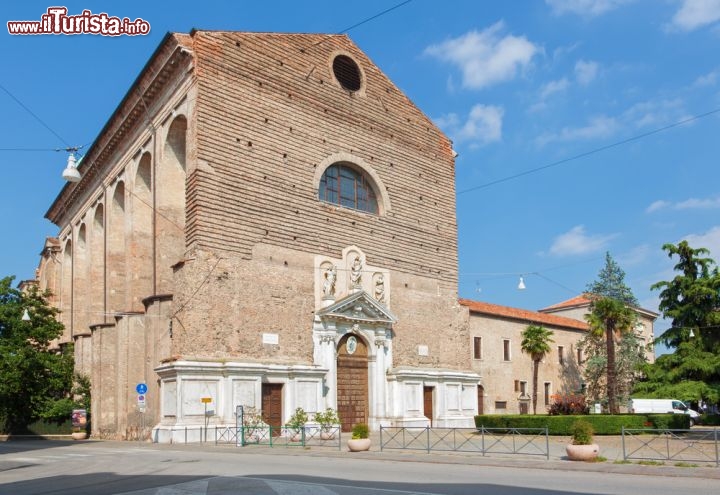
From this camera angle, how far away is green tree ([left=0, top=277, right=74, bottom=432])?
36594 mm

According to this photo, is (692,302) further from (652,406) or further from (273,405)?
(273,405)

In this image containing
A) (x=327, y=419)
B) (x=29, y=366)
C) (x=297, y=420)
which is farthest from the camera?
(x=29, y=366)

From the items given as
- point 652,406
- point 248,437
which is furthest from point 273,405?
point 652,406

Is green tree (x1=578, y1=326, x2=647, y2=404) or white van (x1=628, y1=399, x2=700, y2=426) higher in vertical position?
green tree (x1=578, y1=326, x2=647, y2=404)

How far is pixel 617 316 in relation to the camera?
150 ft

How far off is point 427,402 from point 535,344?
1321 centimetres

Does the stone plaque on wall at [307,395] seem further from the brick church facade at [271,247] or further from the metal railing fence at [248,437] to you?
the metal railing fence at [248,437]

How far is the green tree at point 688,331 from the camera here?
40.6 metres

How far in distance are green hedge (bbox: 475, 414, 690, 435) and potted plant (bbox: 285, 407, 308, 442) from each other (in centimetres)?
825

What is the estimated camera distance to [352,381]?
31.8 meters

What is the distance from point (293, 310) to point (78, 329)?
18087 mm

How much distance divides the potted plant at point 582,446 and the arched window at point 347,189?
58.5ft

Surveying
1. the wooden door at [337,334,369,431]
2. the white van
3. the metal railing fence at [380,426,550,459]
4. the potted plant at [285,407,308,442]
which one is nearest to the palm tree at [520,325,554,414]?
the white van

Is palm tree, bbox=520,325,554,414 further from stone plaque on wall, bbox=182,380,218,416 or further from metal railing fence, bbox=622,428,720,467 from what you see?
stone plaque on wall, bbox=182,380,218,416
